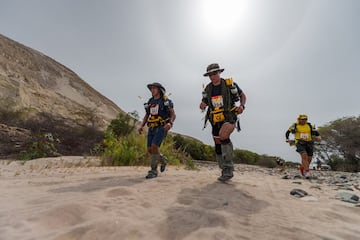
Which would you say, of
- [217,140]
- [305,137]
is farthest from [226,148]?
[305,137]

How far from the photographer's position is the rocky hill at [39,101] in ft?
40.7

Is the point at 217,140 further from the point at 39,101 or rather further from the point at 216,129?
the point at 39,101

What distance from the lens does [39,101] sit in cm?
1862

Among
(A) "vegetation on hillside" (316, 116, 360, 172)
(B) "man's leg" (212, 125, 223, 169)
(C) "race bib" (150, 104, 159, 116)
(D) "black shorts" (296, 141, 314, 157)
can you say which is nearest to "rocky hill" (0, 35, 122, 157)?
(C) "race bib" (150, 104, 159, 116)

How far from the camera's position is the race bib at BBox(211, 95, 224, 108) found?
11.8 feet

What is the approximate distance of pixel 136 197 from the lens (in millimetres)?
2350

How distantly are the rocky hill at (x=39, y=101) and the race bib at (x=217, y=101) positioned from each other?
8.82 m

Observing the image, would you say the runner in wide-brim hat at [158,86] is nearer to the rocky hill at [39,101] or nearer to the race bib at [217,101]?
the race bib at [217,101]

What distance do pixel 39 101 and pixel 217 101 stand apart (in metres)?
19.1

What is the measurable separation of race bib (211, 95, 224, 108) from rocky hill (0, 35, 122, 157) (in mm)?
8821

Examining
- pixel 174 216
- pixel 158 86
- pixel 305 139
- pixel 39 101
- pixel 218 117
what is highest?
pixel 39 101

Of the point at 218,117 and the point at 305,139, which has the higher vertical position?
the point at 305,139

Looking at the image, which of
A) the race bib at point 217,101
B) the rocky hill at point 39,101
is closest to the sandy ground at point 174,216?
the race bib at point 217,101

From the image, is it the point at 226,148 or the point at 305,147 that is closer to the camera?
the point at 226,148
